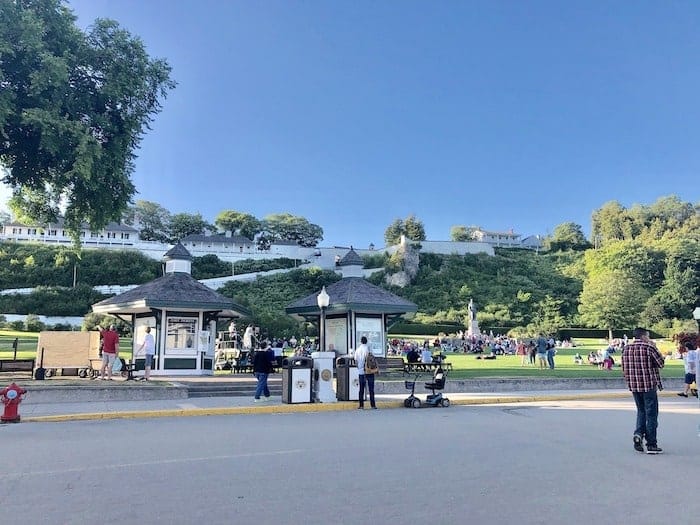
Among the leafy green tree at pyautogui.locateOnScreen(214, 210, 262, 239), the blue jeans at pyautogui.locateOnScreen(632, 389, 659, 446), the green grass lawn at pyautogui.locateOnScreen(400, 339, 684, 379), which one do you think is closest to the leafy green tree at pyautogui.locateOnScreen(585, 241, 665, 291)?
the green grass lawn at pyautogui.locateOnScreen(400, 339, 684, 379)

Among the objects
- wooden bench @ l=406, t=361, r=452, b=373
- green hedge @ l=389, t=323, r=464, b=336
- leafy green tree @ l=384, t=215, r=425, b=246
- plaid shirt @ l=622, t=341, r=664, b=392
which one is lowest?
wooden bench @ l=406, t=361, r=452, b=373

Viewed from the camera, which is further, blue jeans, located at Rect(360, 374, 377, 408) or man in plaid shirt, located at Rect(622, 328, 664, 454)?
blue jeans, located at Rect(360, 374, 377, 408)

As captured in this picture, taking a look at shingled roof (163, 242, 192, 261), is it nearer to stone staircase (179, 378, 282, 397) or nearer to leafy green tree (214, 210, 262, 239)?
stone staircase (179, 378, 282, 397)

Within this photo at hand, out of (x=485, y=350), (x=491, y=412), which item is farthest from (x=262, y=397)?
(x=485, y=350)

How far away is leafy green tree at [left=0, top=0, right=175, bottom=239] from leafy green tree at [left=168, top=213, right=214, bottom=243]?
293ft

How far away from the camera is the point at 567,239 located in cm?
12419

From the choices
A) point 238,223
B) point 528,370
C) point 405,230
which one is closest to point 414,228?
point 405,230

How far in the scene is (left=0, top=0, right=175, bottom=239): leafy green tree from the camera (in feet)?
57.0

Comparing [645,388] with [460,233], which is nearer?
[645,388]

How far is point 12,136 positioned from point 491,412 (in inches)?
688

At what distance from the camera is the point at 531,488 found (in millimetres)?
6242

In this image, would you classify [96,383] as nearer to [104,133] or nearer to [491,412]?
[104,133]

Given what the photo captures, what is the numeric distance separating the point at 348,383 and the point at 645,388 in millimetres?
9003

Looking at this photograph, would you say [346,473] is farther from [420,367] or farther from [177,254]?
[177,254]
